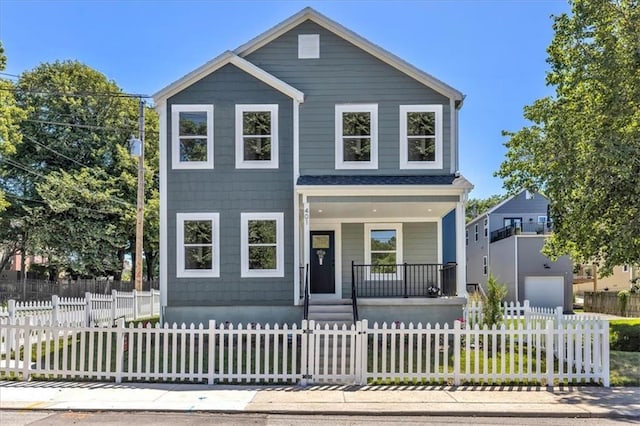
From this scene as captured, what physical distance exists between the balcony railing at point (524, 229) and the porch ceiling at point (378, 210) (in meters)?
15.7

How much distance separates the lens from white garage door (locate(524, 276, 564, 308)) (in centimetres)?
2994

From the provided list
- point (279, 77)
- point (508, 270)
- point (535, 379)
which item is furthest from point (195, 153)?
point (508, 270)

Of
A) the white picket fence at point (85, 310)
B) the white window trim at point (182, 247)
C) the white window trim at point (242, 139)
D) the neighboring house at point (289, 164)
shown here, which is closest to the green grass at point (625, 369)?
the neighboring house at point (289, 164)

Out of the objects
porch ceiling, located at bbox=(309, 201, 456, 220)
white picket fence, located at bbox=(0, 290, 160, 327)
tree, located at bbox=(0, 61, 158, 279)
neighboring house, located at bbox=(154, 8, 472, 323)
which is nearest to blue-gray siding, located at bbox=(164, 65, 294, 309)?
neighboring house, located at bbox=(154, 8, 472, 323)

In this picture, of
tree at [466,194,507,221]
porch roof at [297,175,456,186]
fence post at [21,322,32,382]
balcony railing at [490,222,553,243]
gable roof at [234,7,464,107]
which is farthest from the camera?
tree at [466,194,507,221]

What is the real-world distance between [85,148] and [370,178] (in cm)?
2376

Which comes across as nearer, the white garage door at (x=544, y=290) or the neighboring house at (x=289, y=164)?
the neighboring house at (x=289, y=164)

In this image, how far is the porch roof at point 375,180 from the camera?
1382 cm

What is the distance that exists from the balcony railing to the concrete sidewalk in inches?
860

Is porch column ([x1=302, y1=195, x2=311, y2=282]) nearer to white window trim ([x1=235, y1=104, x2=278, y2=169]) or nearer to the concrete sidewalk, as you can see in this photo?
white window trim ([x1=235, y1=104, x2=278, y2=169])

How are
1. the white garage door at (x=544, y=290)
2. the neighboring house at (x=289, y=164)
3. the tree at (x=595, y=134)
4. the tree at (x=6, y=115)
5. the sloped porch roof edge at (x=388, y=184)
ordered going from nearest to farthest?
the tree at (x=595, y=134) < the sloped porch roof edge at (x=388, y=184) < the neighboring house at (x=289, y=164) < the tree at (x=6, y=115) < the white garage door at (x=544, y=290)

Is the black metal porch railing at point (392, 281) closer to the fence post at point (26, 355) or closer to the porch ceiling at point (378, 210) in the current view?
the porch ceiling at point (378, 210)

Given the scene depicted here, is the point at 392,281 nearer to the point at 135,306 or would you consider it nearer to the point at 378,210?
the point at 378,210

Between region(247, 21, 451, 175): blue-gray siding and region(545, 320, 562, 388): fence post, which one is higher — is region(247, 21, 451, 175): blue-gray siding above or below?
above
